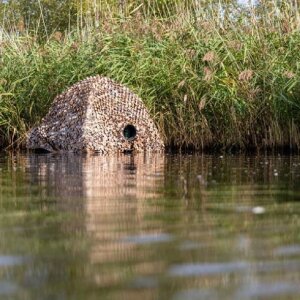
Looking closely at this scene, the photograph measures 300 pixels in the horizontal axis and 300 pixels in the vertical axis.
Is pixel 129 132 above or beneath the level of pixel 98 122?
beneath

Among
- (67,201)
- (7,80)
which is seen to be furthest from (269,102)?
(67,201)

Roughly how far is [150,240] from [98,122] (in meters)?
8.84

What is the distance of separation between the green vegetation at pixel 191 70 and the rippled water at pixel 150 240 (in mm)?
5509

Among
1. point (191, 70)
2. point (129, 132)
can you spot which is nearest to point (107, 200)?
point (191, 70)

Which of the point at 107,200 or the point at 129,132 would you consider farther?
the point at 129,132

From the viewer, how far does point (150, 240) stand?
301cm

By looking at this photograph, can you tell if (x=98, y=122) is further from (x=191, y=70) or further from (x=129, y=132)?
(x=191, y=70)

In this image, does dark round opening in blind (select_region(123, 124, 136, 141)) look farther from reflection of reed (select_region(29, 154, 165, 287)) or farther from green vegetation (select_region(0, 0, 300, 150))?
reflection of reed (select_region(29, 154, 165, 287))

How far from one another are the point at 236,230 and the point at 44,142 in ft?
29.5

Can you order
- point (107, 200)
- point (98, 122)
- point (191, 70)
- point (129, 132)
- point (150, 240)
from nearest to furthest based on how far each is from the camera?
point (150, 240) < point (107, 200) < point (191, 70) < point (98, 122) < point (129, 132)

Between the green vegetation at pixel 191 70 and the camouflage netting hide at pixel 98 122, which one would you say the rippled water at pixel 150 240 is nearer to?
the green vegetation at pixel 191 70

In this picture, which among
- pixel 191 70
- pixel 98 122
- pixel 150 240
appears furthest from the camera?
pixel 98 122

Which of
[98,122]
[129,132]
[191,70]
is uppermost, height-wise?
[191,70]

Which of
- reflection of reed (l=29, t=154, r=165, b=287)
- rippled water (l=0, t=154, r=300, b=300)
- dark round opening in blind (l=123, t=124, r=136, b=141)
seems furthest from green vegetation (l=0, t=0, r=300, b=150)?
rippled water (l=0, t=154, r=300, b=300)
